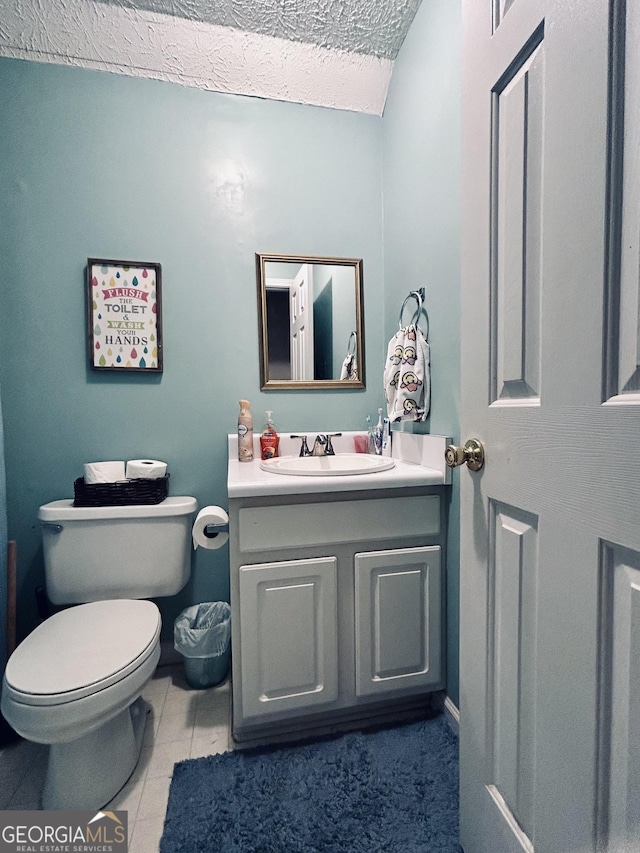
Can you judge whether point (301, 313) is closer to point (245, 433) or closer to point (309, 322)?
point (309, 322)

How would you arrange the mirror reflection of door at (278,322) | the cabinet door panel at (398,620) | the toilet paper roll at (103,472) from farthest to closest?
1. the mirror reflection of door at (278,322)
2. the toilet paper roll at (103,472)
3. the cabinet door panel at (398,620)

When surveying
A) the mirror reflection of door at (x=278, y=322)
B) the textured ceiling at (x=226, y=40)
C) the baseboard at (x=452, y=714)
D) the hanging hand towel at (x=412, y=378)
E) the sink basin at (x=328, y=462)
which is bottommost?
the baseboard at (x=452, y=714)

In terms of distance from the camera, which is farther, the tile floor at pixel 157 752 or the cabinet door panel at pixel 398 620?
the cabinet door panel at pixel 398 620

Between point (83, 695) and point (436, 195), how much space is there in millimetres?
1719

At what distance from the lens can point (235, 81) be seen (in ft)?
5.09

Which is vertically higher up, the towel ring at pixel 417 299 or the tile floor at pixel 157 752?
the towel ring at pixel 417 299

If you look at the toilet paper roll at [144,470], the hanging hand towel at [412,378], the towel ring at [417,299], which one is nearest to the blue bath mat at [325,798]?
the toilet paper roll at [144,470]

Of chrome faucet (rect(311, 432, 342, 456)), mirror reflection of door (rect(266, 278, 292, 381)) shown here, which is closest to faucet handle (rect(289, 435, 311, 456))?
chrome faucet (rect(311, 432, 342, 456))

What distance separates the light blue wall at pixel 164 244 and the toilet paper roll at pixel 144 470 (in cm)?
10

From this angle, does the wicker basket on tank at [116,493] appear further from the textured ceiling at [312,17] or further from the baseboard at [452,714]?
the textured ceiling at [312,17]

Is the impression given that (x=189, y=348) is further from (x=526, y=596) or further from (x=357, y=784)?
(x=357, y=784)

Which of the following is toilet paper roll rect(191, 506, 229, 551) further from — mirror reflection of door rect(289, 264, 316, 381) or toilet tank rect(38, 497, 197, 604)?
mirror reflection of door rect(289, 264, 316, 381)

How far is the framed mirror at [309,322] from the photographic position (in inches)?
65.1

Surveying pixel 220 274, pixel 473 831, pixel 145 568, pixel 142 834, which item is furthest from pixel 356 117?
pixel 142 834
